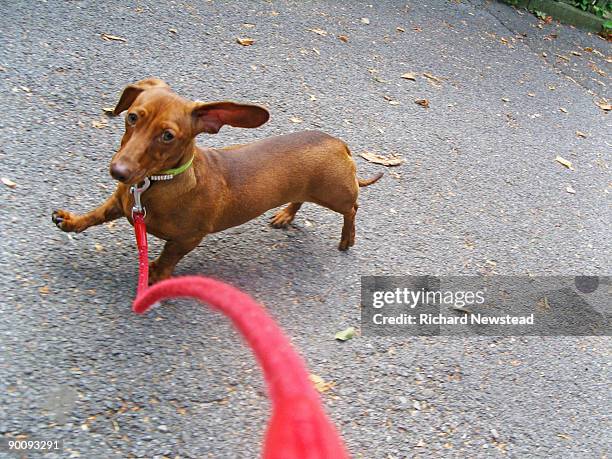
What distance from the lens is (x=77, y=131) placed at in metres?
3.73

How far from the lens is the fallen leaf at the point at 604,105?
692 cm

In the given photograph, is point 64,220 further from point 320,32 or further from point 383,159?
point 320,32

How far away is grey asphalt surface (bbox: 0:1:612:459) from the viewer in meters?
2.49

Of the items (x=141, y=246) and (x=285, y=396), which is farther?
(x=141, y=246)

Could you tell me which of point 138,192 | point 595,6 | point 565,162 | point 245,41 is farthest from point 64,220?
point 595,6

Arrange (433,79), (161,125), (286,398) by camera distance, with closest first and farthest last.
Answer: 1. (286,398)
2. (161,125)
3. (433,79)

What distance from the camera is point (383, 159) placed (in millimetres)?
4605

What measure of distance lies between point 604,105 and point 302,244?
4.95 m

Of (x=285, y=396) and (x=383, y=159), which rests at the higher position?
(x=285, y=396)

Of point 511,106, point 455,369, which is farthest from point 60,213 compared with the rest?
point 511,106

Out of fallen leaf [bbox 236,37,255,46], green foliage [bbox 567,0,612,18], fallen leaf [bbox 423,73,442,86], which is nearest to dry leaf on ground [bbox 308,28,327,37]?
fallen leaf [bbox 236,37,255,46]

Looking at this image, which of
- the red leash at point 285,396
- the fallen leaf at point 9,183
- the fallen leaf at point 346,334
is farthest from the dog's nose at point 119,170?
the red leash at point 285,396

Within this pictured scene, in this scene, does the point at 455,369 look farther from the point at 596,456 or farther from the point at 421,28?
the point at 421,28

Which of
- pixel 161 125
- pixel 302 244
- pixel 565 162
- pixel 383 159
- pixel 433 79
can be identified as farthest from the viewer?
pixel 433 79
